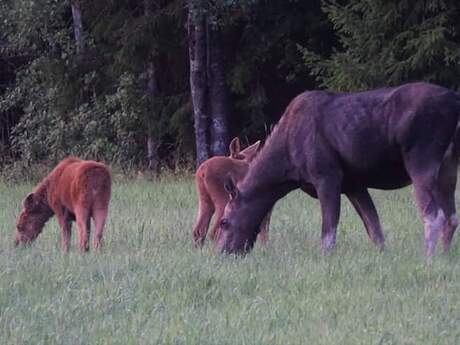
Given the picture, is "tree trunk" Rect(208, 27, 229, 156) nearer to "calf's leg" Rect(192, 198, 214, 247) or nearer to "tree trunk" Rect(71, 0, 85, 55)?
"tree trunk" Rect(71, 0, 85, 55)

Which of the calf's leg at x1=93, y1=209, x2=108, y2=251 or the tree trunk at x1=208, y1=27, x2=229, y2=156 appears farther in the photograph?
the tree trunk at x1=208, y1=27, x2=229, y2=156

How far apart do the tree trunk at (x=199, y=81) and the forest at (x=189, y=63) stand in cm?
3

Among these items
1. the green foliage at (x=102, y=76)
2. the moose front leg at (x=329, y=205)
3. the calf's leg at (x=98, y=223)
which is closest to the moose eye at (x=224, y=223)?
the moose front leg at (x=329, y=205)

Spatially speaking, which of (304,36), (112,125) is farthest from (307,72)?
(112,125)

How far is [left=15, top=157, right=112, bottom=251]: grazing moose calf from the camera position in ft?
39.1

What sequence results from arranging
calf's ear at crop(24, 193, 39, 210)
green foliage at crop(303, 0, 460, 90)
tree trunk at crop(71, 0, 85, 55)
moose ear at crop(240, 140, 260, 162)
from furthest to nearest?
tree trunk at crop(71, 0, 85, 55), green foliage at crop(303, 0, 460, 90), moose ear at crop(240, 140, 260, 162), calf's ear at crop(24, 193, 39, 210)

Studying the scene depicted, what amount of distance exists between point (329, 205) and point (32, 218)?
3.62 meters

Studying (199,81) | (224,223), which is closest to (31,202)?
(224,223)

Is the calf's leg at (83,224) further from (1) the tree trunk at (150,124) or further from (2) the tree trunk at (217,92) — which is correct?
(1) the tree trunk at (150,124)

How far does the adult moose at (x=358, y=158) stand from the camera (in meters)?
10.8

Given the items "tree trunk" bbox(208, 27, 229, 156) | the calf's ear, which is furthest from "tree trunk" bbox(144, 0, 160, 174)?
the calf's ear

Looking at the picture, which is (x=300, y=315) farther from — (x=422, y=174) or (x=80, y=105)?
(x=80, y=105)

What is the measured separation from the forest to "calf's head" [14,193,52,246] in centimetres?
1071

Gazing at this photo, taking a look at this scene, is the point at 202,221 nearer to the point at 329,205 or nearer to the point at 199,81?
the point at 329,205
